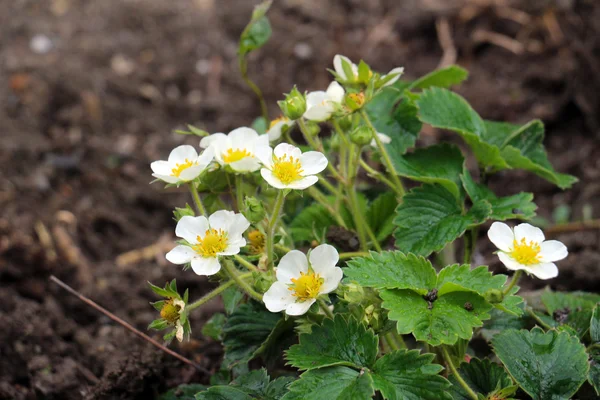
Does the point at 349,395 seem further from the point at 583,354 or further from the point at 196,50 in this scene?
the point at 196,50

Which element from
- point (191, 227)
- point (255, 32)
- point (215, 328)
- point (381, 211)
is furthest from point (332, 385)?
point (255, 32)

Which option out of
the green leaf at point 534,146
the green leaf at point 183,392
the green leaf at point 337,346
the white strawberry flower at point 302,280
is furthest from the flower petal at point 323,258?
the green leaf at point 534,146

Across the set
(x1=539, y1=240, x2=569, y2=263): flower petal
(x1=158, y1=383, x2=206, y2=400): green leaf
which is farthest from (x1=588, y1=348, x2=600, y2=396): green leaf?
(x1=158, y1=383, x2=206, y2=400): green leaf

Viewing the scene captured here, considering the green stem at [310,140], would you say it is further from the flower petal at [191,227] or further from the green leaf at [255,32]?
the green leaf at [255,32]

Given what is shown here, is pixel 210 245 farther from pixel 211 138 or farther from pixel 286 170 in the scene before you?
pixel 211 138

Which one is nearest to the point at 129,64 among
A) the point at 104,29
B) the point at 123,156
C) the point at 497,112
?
the point at 104,29

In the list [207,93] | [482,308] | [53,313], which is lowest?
[53,313]
